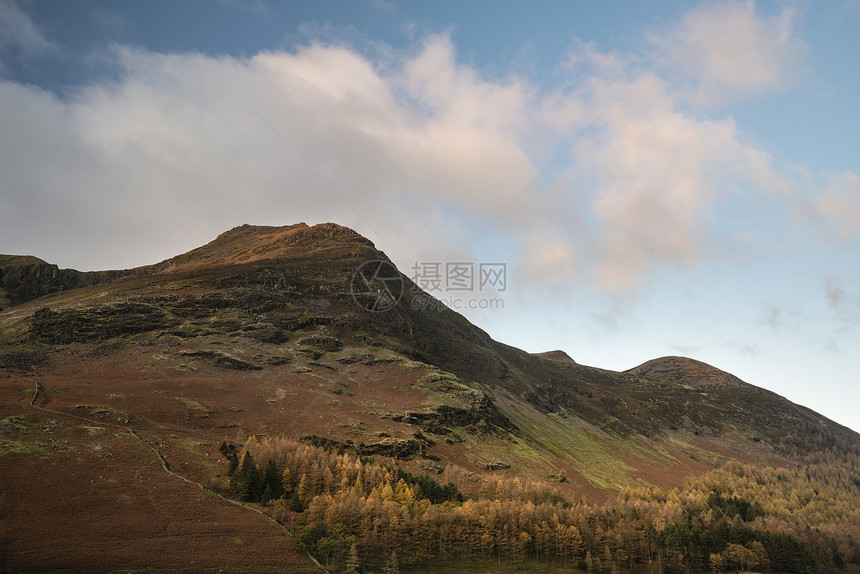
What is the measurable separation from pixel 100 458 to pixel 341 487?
43970 mm

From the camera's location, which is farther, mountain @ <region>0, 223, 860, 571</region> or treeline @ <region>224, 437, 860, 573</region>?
treeline @ <region>224, 437, 860, 573</region>

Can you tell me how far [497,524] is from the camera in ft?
342

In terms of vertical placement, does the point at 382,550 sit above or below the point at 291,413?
below

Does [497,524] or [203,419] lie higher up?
[203,419]

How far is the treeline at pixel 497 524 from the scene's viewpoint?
88312 millimetres

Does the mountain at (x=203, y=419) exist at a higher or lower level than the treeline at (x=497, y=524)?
higher

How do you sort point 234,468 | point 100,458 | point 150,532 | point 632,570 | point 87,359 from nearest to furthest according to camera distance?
point 150,532 → point 100,458 → point 234,468 → point 632,570 → point 87,359

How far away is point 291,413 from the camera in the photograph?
12988 centimetres

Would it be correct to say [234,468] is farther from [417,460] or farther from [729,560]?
[729,560]

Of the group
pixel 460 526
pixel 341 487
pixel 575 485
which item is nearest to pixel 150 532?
pixel 341 487

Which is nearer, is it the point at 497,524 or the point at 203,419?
the point at 497,524

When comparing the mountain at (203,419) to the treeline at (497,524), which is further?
the treeline at (497,524)

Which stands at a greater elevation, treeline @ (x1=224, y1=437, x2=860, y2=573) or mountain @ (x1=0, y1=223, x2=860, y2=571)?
mountain @ (x1=0, y1=223, x2=860, y2=571)

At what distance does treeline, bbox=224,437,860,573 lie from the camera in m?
88.3
